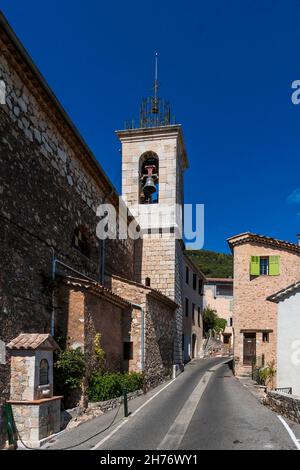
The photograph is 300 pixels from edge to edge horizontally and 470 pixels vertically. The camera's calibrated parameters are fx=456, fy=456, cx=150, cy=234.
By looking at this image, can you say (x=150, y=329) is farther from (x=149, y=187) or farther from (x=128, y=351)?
(x=149, y=187)

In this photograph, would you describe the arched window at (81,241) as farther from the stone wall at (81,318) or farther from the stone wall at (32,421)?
the stone wall at (32,421)

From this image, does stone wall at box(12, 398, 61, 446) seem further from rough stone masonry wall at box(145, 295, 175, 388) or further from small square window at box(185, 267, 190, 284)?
small square window at box(185, 267, 190, 284)

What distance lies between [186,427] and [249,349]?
1420 centimetres

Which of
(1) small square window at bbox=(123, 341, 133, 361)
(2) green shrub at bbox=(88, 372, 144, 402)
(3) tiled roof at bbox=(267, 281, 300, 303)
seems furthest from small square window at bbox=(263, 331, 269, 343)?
(2) green shrub at bbox=(88, 372, 144, 402)

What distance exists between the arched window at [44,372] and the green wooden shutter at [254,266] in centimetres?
1636

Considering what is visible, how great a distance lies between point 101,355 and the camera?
12.7m

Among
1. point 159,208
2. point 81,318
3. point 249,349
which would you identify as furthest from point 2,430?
point 249,349

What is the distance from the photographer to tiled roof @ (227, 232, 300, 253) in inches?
953

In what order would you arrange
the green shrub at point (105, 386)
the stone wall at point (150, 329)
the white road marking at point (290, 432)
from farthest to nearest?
the stone wall at point (150, 329)
the green shrub at point (105, 386)
the white road marking at point (290, 432)

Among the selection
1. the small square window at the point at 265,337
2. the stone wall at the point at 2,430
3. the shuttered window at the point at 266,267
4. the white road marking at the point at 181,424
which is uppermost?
the shuttered window at the point at 266,267

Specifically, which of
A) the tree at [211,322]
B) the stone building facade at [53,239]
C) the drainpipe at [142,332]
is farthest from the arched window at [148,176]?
the tree at [211,322]

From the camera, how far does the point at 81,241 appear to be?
14.7 m

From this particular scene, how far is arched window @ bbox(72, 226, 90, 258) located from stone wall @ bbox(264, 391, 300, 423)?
729cm

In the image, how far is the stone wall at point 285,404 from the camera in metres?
11.4
